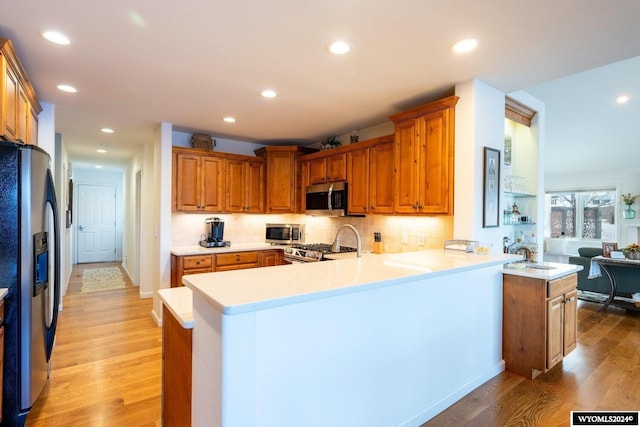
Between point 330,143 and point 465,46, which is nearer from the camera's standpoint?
point 465,46

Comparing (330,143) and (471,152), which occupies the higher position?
(330,143)

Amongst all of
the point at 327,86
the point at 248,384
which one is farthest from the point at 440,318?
the point at 327,86

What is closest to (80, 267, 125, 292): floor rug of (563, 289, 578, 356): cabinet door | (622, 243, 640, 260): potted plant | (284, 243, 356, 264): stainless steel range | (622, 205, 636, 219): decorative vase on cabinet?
(284, 243, 356, 264): stainless steel range

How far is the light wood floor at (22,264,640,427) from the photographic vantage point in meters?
2.08

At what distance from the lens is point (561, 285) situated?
8.31 feet

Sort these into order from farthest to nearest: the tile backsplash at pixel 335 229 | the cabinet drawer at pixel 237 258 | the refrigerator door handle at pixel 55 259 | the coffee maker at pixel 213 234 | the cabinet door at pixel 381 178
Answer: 1. the coffee maker at pixel 213 234
2. the cabinet drawer at pixel 237 258
3. the cabinet door at pixel 381 178
4. the tile backsplash at pixel 335 229
5. the refrigerator door handle at pixel 55 259

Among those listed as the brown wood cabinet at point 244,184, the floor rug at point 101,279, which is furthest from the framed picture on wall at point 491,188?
the floor rug at point 101,279

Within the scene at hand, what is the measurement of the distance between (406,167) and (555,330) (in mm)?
1832

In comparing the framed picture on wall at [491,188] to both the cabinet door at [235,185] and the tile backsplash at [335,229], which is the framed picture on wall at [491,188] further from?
the cabinet door at [235,185]

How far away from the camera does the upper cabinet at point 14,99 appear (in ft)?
6.52

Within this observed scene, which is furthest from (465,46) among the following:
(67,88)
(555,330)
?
(67,88)

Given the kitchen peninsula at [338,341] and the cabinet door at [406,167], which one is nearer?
the kitchen peninsula at [338,341]

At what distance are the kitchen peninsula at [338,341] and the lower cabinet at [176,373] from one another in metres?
0.12

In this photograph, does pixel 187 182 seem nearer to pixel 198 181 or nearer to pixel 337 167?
pixel 198 181
